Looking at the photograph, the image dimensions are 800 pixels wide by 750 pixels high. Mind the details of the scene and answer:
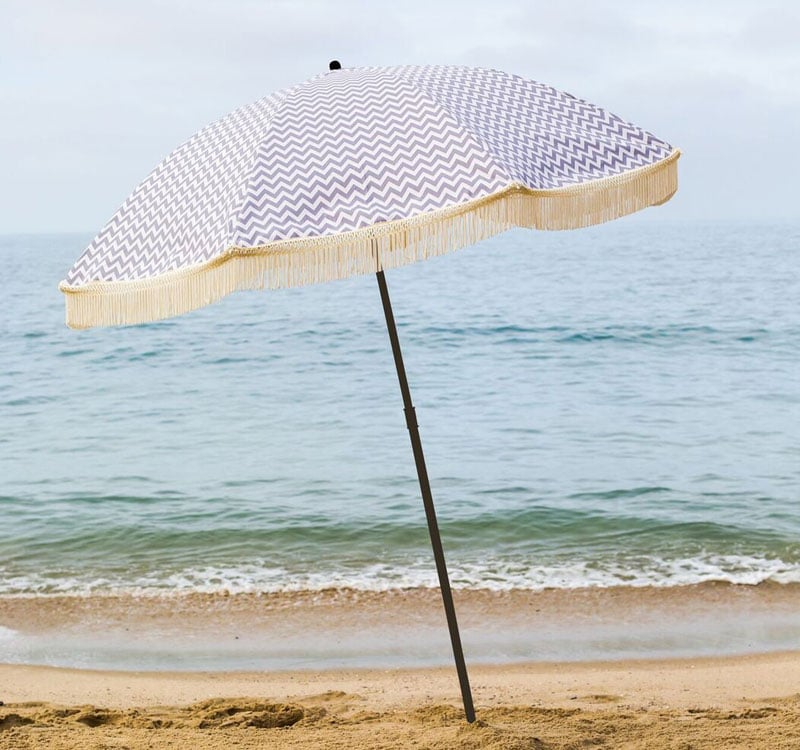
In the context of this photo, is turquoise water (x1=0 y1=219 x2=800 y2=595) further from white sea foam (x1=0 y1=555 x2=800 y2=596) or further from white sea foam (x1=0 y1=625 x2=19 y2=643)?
white sea foam (x1=0 y1=625 x2=19 y2=643)

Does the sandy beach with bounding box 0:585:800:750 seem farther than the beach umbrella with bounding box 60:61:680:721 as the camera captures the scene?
Yes

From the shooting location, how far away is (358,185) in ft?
7.89

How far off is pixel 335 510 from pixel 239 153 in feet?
16.5

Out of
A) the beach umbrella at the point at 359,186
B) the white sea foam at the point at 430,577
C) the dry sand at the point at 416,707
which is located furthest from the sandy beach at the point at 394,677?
the beach umbrella at the point at 359,186

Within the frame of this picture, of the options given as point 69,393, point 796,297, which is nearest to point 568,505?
point 69,393

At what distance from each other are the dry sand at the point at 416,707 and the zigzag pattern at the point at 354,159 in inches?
68.1

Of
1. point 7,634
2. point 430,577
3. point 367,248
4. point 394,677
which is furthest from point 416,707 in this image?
point 7,634

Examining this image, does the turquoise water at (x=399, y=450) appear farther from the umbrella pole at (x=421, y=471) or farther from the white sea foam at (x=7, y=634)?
the umbrella pole at (x=421, y=471)

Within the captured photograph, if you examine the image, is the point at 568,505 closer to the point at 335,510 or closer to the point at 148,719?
the point at 335,510

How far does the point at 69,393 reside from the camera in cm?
1355

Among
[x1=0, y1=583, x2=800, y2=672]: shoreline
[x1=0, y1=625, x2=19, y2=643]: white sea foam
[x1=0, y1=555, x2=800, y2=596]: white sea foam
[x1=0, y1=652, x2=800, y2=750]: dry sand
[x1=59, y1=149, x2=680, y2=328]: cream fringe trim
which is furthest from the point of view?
[x1=0, y1=555, x2=800, y2=596]: white sea foam

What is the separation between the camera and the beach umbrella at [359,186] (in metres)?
2.30

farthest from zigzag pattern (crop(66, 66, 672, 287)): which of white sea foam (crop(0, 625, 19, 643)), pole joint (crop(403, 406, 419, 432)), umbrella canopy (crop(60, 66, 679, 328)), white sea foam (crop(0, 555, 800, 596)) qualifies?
white sea foam (crop(0, 555, 800, 596))

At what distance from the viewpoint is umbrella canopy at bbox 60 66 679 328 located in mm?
2299
